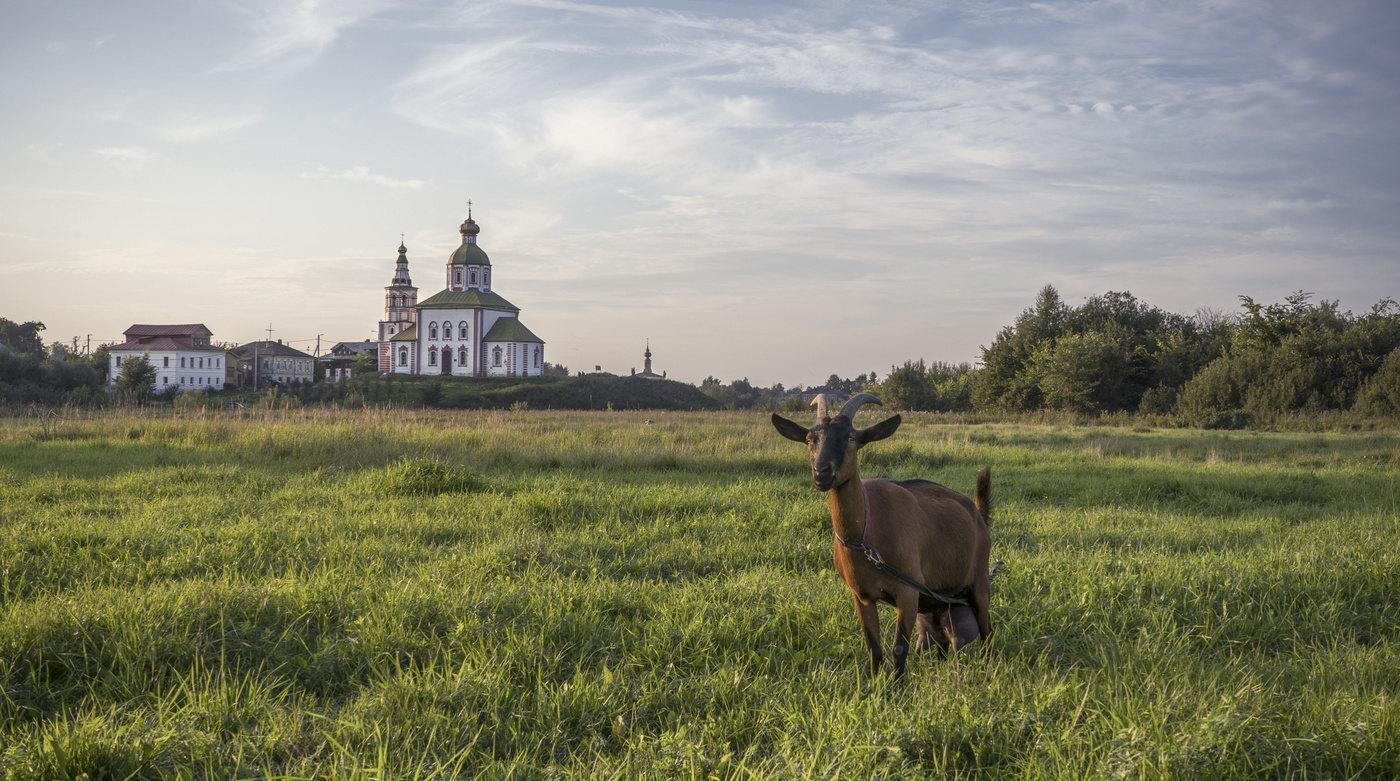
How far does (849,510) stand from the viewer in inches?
145

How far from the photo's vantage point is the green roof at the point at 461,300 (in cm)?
8638

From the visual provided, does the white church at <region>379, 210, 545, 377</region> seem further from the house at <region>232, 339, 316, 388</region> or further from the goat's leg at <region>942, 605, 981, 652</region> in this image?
the goat's leg at <region>942, 605, 981, 652</region>

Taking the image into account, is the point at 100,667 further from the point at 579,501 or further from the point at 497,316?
the point at 497,316

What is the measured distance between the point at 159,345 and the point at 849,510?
10791 centimetres

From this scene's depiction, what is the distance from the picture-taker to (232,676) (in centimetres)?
399

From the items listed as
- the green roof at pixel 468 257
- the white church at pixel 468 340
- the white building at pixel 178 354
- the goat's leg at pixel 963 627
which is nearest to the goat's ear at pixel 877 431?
the goat's leg at pixel 963 627

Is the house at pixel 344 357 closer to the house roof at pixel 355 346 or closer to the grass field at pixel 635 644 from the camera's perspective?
the house roof at pixel 355 346

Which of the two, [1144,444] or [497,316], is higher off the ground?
[497,316]

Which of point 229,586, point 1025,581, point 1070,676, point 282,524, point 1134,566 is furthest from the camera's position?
point 282,524

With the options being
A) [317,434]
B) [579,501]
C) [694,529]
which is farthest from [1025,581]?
[317,434]

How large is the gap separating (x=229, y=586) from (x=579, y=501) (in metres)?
4.21

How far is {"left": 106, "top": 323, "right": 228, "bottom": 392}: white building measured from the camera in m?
88.2

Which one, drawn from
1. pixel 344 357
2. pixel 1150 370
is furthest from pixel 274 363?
pixel 1150 370

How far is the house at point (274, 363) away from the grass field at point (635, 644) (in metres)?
105
